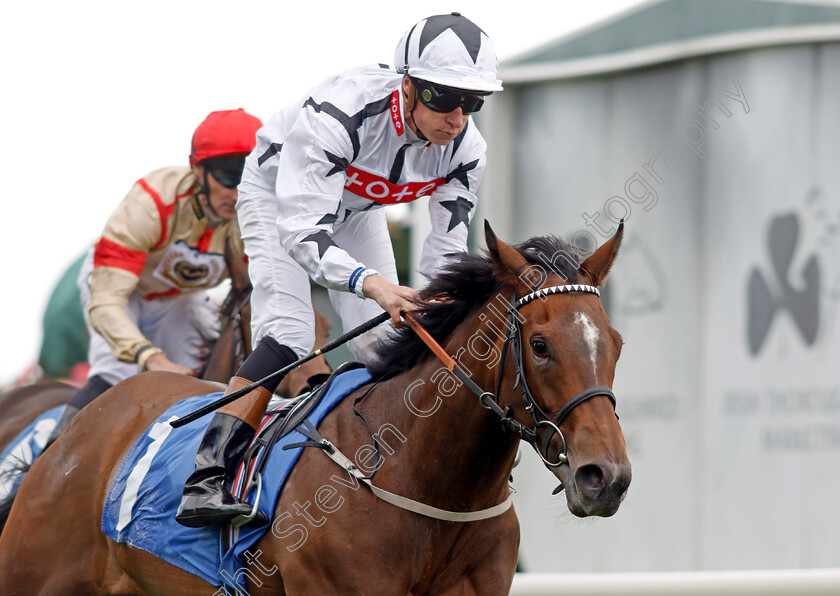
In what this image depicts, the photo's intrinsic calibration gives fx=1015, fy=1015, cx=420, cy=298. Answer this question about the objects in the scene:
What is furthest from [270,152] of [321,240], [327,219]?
[321,240]

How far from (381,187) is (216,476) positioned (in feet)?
3.67

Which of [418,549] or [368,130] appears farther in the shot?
[368,130]

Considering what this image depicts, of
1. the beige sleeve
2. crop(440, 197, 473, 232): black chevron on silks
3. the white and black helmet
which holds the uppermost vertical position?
the white and black helmet

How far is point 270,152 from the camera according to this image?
12.1ft

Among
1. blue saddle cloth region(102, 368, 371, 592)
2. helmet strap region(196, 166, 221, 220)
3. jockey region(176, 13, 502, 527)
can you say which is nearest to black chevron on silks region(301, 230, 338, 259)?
jockey region(176, 13, 502, 527)

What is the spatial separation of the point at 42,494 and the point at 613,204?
15.2 feet

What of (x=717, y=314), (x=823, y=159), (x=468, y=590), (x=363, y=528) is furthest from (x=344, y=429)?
(x=823, y=159)

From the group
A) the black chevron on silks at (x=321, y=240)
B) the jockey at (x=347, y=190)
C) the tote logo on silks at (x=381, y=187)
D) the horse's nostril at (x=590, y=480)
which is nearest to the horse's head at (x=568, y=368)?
the horse's nostril at (x=590, y=480)

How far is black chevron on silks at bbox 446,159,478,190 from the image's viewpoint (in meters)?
→ 3.62

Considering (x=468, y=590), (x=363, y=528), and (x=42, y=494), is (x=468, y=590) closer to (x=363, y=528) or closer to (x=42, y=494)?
(x=363, y=528)

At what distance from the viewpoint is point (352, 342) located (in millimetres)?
3721

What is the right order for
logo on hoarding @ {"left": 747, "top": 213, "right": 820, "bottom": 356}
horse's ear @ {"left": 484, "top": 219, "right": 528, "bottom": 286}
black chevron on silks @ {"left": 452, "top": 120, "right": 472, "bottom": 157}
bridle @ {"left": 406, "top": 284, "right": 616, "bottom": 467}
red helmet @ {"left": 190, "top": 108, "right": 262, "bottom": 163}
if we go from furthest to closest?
logo on hoarding @ {"left": 747, "top": 213, "right": 820, "bottom": 356}, red helmet @ {"left": 190, "top": 108, "right": 262, "bottom": 163}, black chevron on silks @ {"left": 452, "top": 120, "right": 472, "bottom": 157}, horse's ear @ {"left": 484, "top": 219, "right": 528, "bottom": 286}, bridle @ {"left": 406, "top": 284, "right": 616, "bottom": 467}

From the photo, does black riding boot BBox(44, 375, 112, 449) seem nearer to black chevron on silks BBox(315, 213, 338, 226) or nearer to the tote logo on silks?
the tote logo on silks

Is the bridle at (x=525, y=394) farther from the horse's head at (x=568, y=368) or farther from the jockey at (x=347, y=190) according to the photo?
the jockey at (x=347, y=190)
